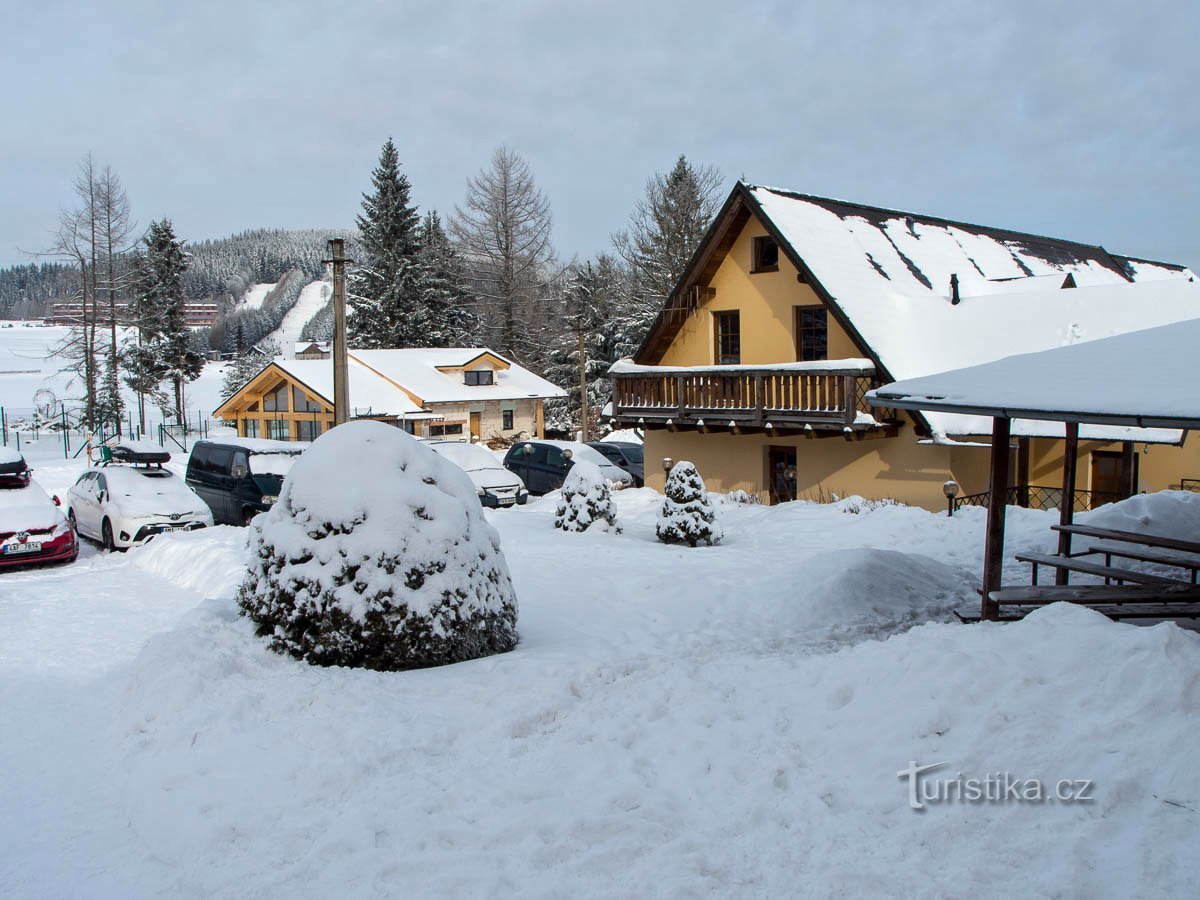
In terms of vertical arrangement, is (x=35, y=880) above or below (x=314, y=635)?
below

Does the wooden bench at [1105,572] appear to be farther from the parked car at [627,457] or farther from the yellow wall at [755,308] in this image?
the parked car at [627,457]

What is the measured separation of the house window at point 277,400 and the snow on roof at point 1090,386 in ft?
121

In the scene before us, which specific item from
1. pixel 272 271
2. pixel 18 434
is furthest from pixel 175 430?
pixel 272 271

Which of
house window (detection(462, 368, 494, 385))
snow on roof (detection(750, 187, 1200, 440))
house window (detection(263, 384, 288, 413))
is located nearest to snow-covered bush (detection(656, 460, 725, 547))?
snow on roof (detection(750, 187, 1200, 440))

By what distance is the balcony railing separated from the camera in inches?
717

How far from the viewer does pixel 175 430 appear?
159 feet

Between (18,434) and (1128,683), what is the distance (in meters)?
43.4

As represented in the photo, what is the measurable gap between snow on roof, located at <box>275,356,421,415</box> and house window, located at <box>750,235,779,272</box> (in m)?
19.4

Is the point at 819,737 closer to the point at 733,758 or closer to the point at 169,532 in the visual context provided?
the point at 733,758

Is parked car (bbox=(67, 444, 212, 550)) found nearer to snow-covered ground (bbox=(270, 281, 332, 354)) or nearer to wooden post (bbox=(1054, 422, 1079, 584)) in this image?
wooden post (bbox=(1054, 422, 1079, 584))

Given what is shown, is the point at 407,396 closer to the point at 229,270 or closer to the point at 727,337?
the point at 727,337

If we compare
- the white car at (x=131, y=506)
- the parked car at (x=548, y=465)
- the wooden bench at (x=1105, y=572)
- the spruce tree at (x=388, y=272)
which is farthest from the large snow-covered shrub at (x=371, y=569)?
the spruce tree at (x=388, y=272)

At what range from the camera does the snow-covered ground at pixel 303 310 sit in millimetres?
152125

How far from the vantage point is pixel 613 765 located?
5.30 meters
